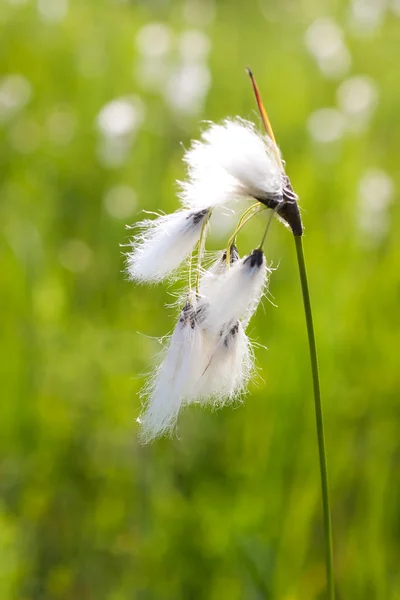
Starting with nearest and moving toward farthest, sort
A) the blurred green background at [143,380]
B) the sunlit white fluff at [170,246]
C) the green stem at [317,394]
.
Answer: the green stem at [317,394] → the sunlit white fluff at [170,246] → the blurred green background at [143,380]

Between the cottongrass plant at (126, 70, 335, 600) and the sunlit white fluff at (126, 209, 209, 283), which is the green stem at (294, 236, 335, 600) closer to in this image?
the cottongrass plant at (126, 70, 335, 600)

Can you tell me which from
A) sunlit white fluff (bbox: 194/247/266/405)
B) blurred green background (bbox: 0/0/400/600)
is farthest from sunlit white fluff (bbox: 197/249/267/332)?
blurred green background (bbox: 0/0/400/600)

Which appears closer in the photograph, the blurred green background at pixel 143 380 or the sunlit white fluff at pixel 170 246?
the sunlit white fluff at pixel 170 246

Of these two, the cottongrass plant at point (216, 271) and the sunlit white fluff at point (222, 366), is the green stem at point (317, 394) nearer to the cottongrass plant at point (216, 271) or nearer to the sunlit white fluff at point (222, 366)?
the cottongrass plant at point (216, 271)

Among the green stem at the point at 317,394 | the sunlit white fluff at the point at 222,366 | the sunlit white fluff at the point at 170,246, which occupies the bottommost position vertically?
the green stem at the point at 317,394

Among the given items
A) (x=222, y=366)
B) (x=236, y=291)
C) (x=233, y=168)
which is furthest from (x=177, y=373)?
(x=233, y=168)

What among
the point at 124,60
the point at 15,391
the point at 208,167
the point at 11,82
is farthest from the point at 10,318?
the point at 124,60

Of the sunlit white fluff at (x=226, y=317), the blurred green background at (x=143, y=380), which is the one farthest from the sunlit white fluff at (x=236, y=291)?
the blurred green background at (x=143, y=380)
